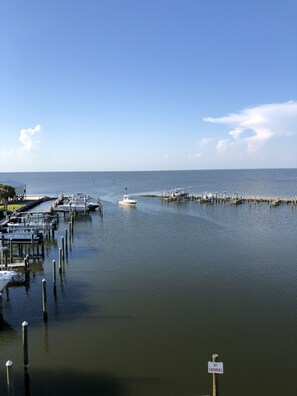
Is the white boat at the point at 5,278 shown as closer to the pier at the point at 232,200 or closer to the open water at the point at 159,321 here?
the open water at the point at 159,321

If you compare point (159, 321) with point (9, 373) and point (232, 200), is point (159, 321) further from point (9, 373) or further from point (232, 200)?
point (232, 200)

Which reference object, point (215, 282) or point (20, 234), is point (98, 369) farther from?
point (20, 234)

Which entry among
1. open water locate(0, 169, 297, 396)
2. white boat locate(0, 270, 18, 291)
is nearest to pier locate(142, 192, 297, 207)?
open water locate(0, 169, 297, 396)

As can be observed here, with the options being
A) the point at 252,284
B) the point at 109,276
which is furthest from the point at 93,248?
the point at 252,284

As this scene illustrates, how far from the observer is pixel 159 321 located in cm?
2270

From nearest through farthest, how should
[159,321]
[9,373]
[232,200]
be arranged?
1. [9,373]
2. [159,321]
3. [232,200]

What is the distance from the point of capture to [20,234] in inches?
1508

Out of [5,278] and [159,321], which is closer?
[159,321]

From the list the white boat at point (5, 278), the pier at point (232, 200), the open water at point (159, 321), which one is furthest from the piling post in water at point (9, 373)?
the pier at point (232, 200)

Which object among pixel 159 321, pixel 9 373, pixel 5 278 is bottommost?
pixel 159 321

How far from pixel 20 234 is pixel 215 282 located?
64.5 ft

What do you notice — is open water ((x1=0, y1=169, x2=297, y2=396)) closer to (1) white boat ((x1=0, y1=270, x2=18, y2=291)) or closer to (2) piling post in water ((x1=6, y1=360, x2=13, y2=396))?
(1) white boat ((x1=0, y1=270, x2=18, y2=291))

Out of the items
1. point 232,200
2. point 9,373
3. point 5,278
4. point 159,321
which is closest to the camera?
point 9,373

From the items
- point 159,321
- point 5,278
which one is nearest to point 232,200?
point 159,321
